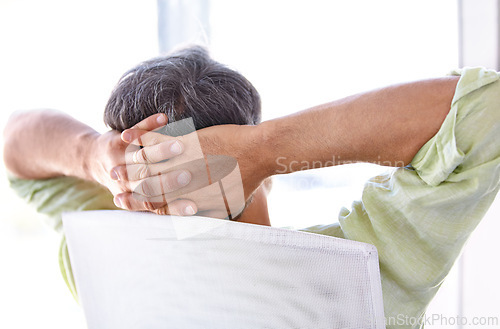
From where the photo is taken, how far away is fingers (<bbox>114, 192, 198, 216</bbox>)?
640 mm

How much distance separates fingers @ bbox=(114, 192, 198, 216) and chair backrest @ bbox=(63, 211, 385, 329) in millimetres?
18

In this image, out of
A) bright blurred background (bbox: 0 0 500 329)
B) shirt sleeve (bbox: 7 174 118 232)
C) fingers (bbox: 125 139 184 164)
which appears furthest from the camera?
bright blurred background (bbox: 0 0 500 329)

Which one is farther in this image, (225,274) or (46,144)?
(46,144)

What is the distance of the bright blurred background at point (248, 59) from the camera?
4.14 ft

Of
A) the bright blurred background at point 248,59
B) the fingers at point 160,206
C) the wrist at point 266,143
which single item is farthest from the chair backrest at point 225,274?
the bright blurred background at point 248,59

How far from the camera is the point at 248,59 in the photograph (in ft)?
4.76

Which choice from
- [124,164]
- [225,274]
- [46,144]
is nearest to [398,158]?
[225,274]

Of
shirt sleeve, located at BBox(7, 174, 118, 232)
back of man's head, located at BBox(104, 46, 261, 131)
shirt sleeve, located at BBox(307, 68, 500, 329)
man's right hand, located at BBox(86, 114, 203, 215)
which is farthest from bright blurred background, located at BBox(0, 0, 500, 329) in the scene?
shirt sleeve, located at BBox(307, 68, 500, 329)

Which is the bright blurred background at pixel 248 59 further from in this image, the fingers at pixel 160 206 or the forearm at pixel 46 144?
the fingers at pixel 160 206

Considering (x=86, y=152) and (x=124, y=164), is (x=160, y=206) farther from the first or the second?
(x=86, y=152)

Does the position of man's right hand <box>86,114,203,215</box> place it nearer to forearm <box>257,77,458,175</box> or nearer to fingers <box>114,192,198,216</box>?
fingers <box>114,192,198,216</box>

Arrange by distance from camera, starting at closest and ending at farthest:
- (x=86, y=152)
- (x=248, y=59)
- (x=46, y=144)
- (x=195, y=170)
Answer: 1. (x=195, y=170)
2. (x=86, y=152)
3. (x=46, y=144)
4. (x=248, y=59)

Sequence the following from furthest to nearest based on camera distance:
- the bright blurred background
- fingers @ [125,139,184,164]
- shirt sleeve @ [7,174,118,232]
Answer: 1. the bright blurred background
2. shirt sleeve @ [7,174,118,232]
3. fingers @ [125,139,184,164]

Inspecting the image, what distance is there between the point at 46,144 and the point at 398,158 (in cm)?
79
